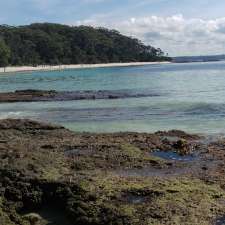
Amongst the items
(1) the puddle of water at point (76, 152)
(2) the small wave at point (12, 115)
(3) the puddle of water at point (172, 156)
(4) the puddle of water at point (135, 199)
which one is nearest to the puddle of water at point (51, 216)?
(4) the puddle of water at point (135, 199)

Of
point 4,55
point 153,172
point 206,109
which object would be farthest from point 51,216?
point 4,55

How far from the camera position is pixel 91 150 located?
16.6m

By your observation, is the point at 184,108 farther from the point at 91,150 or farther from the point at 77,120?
the point at 91,150

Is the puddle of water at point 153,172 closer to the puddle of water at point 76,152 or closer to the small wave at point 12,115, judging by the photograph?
the puddle of water at point 76,152

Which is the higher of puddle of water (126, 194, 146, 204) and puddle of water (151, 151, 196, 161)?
puddle of water (126, 194, 146, 204)

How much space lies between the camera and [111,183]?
469 inches

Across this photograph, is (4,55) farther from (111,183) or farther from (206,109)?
(111,183)

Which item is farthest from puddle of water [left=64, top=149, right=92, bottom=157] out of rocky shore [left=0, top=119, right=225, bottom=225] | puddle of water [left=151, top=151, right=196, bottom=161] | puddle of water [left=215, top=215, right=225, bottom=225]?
puddle of water [left=215, top=215, right=225, bottom=225]

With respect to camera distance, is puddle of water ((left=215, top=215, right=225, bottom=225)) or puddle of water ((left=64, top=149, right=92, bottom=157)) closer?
puddle of water ((left=215, top=215, right=225, bottom=225))

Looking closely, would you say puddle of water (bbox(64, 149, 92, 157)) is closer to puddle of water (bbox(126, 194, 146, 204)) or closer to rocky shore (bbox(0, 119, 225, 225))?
rocky shore (bbox(0, 119, 225, 225))

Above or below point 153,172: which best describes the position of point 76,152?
above

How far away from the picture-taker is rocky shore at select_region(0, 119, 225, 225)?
10.2m

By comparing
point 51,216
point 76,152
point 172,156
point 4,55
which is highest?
point 4,55

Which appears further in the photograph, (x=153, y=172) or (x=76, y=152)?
(x=76, y=152)
